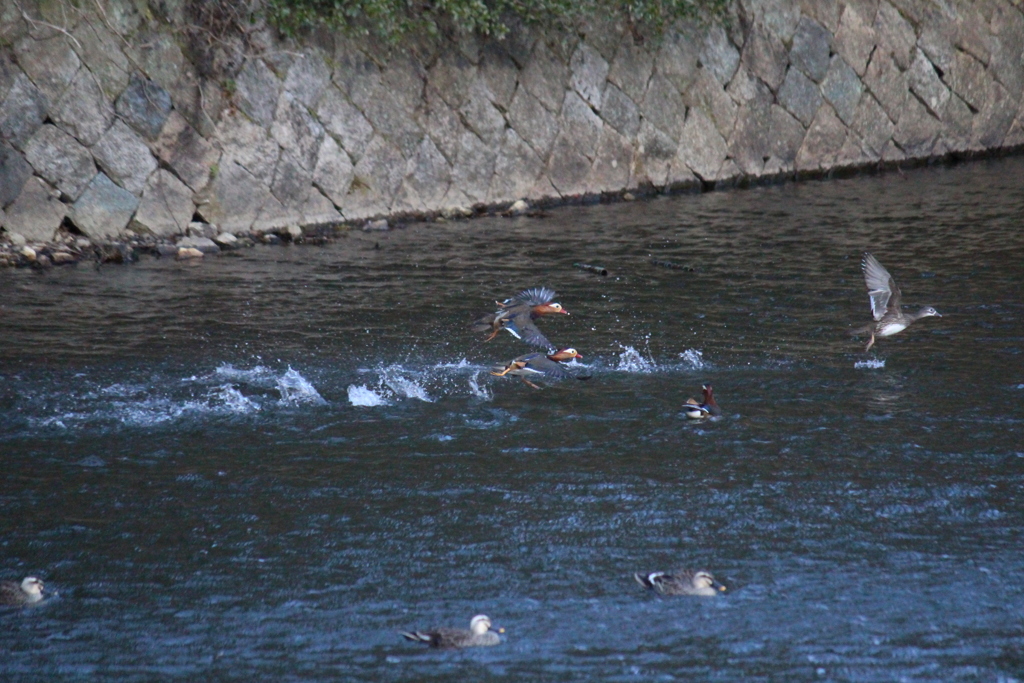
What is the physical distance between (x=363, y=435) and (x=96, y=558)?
2.06 m

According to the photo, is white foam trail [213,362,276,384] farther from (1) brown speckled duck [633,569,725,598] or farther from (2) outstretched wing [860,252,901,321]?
(2) outstretched wing [860,252,901,321]

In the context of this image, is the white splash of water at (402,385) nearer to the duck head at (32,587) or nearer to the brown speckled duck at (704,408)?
the brown speckled duck at (704,408)

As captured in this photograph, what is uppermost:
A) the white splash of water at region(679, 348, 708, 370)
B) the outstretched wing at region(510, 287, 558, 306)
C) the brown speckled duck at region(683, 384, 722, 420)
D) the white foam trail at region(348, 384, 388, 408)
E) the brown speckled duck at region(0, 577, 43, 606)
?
the outstretched wing at region(510, 287, 558, 306)

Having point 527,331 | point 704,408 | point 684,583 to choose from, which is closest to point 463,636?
point 684,583

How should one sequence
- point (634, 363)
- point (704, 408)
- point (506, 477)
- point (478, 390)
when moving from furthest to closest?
point (634, 363)
point (478, 390)
point (704, 408)
point (506, 477)

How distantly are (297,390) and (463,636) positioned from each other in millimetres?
3719

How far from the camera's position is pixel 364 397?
8.05 metres

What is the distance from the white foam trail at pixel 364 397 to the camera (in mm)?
8008

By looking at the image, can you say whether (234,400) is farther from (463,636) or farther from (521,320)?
(463,636)

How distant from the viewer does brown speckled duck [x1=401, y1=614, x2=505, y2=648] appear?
482cm

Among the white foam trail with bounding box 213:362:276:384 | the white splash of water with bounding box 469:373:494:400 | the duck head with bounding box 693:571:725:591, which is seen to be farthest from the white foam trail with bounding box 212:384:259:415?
the duck head with bounding box 693:571:725:591

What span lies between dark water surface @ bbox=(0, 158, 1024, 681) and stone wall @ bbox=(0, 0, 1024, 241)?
6.48ft

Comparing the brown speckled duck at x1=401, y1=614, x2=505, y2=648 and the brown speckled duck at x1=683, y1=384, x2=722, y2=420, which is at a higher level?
the brown speckled duck at x1=683, y1=384, x2=722, y2=420

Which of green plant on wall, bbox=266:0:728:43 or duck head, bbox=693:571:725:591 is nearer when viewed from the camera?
duck head, bbox=693:571:725:591
